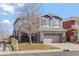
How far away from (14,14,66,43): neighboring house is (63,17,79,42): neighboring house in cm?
7

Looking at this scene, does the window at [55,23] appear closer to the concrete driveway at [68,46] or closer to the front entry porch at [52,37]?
the front entry porch at [52,37]

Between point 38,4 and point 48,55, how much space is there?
890mm

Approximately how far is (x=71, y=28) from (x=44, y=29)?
0.46m

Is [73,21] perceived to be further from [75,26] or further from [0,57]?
[0,57]

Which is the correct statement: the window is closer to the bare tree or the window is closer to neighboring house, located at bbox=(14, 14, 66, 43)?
neighboring house, located at bbox=(14, 14, 66, 43)

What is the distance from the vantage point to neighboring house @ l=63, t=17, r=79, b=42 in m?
21.1

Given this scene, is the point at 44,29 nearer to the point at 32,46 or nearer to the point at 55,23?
the point at 55,23

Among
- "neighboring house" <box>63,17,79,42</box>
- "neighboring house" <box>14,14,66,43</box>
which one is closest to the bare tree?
"neighboring house" <box>14,14,66,43</box>

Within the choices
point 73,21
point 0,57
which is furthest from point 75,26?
point 0,57

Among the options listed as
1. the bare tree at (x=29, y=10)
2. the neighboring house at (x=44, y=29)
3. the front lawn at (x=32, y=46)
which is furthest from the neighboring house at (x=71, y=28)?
the bare tree at (x=29, y=10)

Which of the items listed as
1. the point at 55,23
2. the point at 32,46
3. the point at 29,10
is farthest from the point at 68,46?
the point at 29,10

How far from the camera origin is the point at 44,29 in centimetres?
2112

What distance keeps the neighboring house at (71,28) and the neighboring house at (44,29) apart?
7 centimetres

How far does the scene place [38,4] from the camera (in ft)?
69.1
